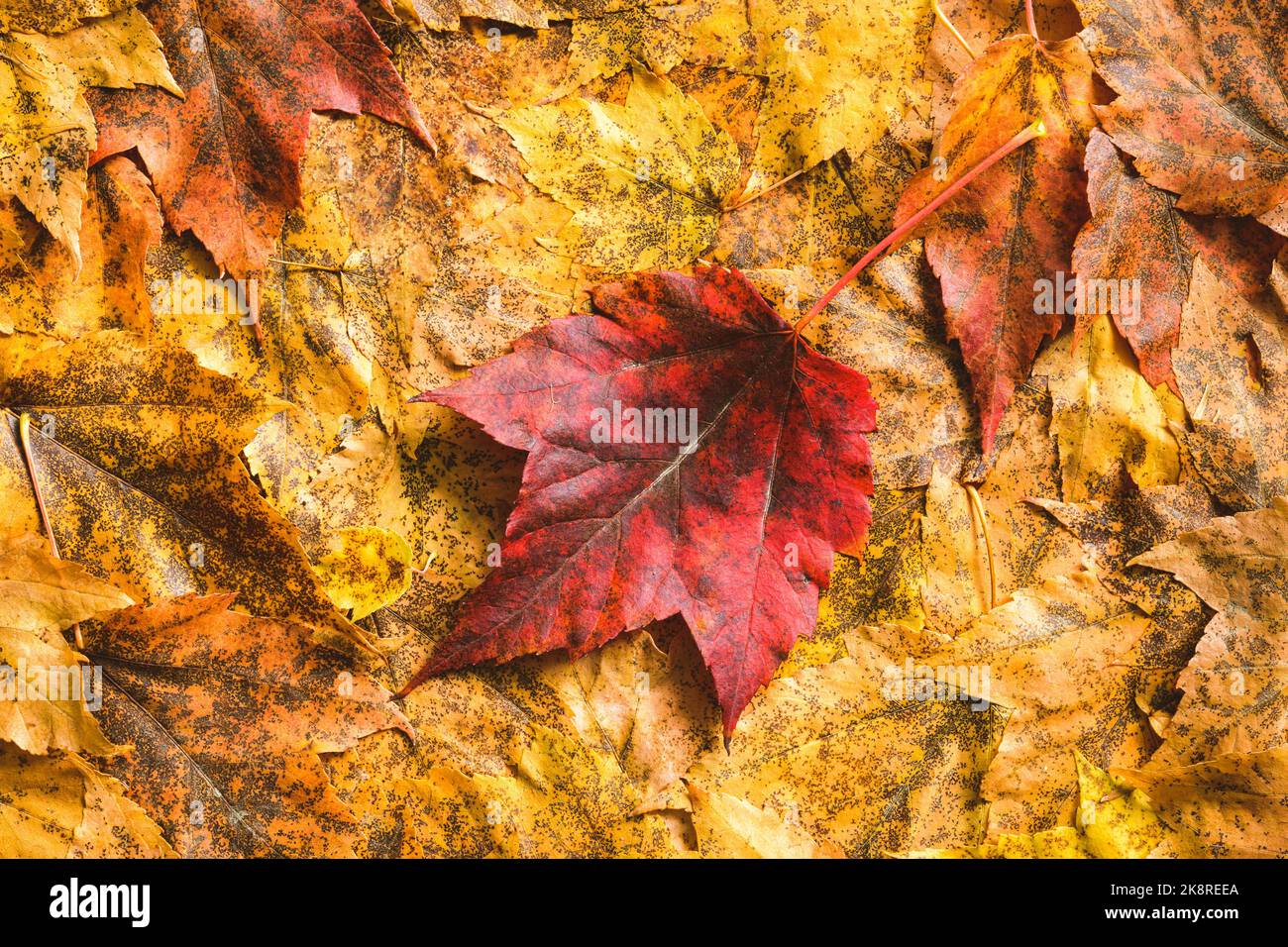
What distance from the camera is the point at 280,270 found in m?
1.19

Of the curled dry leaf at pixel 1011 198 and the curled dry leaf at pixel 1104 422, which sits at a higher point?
the curled dry leaf at pixel 1011 198

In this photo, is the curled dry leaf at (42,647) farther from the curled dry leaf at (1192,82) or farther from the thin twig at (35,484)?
the curled dry leaf at (1192,82)

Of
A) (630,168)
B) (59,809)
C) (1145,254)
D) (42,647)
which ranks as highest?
(630,168)

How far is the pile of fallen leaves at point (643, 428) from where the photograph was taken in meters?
1.13

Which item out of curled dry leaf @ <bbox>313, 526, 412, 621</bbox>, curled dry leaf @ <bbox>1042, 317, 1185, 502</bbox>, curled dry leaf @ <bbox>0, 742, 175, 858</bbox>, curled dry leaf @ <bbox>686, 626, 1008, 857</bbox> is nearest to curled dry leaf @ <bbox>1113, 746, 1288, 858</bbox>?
curled dry leaf @ <bbox>686, 626, 1008, 857</bbox>

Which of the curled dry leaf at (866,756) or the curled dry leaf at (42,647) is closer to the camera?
the curled dry leaf at (42,647)

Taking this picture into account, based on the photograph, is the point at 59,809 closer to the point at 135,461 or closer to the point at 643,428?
the point at 135,461

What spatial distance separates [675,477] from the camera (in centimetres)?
114

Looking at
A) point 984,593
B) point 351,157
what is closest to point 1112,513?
point 984,593

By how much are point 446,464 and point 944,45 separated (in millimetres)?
898

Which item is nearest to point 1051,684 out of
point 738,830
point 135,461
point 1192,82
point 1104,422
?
point 1104,422

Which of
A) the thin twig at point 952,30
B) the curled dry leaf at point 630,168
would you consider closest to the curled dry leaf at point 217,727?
the curled dry leaf at point 630,168

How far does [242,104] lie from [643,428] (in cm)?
64
